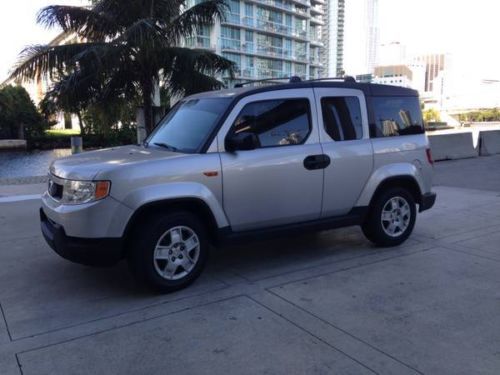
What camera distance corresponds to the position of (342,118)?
5582 millimetres

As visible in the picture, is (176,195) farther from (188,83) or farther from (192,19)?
(192,19)

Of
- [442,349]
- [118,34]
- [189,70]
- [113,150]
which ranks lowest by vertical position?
[442,349]

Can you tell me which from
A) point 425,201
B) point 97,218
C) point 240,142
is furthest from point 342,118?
point 97,218

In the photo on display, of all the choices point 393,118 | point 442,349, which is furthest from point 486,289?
point 393,118

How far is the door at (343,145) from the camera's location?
5.39 m

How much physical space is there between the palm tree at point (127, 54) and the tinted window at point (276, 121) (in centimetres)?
826

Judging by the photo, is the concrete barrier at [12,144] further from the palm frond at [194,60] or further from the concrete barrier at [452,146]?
the concrete barrier at [452,146]

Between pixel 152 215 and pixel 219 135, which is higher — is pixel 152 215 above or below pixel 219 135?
below

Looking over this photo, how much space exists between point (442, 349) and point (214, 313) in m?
1.82

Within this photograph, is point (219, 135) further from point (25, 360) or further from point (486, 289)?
point (486, 289)

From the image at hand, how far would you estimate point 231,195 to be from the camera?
478 centimetres

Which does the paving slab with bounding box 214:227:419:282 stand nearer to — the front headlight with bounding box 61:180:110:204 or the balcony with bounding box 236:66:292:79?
the front headlight with bounding box 61:180:110:204

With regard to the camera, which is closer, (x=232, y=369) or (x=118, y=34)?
(x=232, y=369)

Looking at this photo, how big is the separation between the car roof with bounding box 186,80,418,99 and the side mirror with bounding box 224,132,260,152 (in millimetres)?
505
